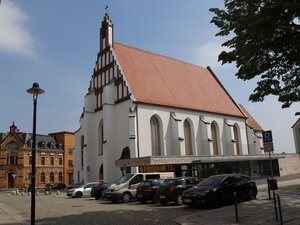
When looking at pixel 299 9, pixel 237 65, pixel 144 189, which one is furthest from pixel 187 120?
pixel 299 9

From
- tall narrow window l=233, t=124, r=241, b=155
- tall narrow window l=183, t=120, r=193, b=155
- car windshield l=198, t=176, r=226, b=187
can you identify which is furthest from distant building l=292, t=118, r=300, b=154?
car windshield l=198, t=176, r=226, b=187

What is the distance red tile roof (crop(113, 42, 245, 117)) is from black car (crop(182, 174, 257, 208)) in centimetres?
1949

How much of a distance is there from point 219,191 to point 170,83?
1066 inches

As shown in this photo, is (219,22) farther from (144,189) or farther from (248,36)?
(144,189)

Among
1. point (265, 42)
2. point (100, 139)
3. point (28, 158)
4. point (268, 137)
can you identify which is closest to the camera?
point (265, 42)

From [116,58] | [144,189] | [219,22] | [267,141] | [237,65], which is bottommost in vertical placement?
[144,189]

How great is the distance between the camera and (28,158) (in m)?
59.2

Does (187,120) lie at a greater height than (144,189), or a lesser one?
greater

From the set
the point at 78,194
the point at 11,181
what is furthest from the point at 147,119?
the point at 11,181

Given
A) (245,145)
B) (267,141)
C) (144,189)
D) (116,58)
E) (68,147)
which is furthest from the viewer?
(68,147)

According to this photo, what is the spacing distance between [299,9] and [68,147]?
2504 inches

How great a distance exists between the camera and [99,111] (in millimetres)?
38000

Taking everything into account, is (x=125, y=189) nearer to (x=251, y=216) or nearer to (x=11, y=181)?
(x=251, y=216)

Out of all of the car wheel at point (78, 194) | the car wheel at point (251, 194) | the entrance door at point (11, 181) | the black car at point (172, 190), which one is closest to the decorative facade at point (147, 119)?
the car wheel at point (78, 194)
